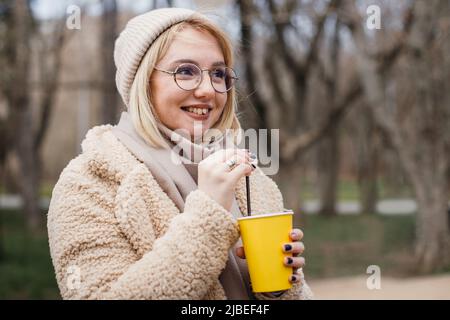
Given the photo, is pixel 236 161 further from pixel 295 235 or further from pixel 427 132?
pixel 427 132

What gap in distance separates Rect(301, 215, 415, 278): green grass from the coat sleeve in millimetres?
8415

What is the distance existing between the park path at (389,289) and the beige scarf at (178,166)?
545 centimetres

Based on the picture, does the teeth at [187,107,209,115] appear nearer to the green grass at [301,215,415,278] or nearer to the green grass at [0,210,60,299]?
the green grass at [0,210,60,299]

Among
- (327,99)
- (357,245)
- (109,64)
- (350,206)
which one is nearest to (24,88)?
(109,64)

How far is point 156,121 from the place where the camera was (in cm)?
165

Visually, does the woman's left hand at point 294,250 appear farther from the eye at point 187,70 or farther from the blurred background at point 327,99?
the blurred background at point 327,99

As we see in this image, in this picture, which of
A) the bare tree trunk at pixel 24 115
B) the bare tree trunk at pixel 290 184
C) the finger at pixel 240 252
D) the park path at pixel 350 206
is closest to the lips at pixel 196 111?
the finger at pixel 240 252

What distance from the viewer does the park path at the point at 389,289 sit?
274 inches

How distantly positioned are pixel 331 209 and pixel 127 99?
17253mm

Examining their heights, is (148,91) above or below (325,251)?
above

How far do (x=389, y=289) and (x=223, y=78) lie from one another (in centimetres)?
672

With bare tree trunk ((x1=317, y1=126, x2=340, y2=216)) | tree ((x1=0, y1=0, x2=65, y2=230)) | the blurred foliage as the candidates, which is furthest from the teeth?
bare tree trunk ((x1=317, y1=126, x2=340, y2=216))

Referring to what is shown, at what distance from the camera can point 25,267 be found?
395 inches
